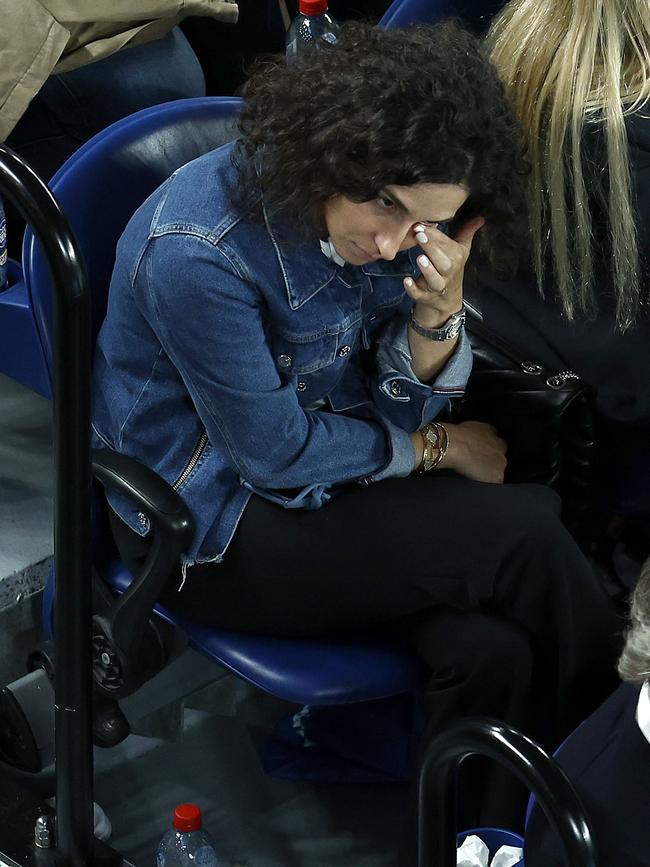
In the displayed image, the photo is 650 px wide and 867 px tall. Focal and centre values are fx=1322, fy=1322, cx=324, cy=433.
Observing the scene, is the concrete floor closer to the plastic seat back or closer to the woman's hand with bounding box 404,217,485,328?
the plastic seat back

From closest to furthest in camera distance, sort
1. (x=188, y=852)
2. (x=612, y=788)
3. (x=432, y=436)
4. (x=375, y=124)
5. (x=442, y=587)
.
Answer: (x=612, y=788), (x=375, y=124), (x=442, y=587), (x=432, y=436), (x=188, y=852)

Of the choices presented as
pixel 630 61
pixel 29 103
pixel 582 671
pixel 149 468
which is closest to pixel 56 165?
pixel 29 103

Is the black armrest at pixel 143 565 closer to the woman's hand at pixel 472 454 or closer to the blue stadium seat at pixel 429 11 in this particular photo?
the woman's hand at pixel 472 454

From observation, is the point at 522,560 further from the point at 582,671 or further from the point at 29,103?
the point at 29,103

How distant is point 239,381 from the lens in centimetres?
156

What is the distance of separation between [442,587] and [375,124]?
0.58 metres

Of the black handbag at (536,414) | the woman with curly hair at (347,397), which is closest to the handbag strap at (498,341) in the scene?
the black handbag at (536,414)

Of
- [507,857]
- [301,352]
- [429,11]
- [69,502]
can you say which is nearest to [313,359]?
[301,352]

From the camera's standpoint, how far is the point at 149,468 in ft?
5.29

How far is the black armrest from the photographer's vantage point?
5.10 ft

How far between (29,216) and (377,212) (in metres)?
0.42

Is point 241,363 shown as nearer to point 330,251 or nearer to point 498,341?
point 330,251

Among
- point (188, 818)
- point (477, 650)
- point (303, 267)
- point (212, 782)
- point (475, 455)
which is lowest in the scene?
point (212, 782)

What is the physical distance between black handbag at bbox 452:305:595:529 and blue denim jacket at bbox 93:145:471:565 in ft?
0.30
